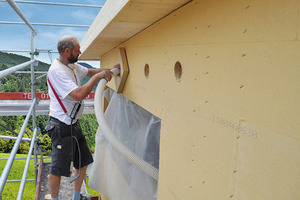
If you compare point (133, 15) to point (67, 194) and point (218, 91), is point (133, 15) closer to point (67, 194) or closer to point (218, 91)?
point (218, 91)

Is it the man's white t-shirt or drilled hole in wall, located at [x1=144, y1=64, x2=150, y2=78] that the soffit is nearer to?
drilled hole in wall, located at [x1=144, y1=64, x2=150, y2=78]

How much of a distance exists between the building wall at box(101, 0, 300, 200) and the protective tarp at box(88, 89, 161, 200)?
0.47 meters

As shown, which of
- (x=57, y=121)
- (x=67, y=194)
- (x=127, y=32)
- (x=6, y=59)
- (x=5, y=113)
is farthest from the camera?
(x=6, y=59)

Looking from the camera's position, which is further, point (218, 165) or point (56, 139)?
point (56, 139)

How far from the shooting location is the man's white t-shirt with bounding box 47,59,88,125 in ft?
5.68

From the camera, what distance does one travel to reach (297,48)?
423mm

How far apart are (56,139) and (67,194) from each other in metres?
1.39

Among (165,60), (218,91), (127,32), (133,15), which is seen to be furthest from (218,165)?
(127,32)

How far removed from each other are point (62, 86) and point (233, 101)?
1426 millimetres

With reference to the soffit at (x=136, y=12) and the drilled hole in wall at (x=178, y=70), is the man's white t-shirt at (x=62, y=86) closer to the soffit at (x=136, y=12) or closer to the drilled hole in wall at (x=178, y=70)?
the soffit at (x=136, y=12)

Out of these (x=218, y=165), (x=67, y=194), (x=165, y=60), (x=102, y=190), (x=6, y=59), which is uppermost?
(x=6, y=59)

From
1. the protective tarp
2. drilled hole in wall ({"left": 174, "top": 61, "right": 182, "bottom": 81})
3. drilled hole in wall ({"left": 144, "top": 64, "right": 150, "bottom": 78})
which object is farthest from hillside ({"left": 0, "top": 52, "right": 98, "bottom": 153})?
drilled hole in wall ({"left": 174, "top": 61, "right": 182, "bottom": 81})

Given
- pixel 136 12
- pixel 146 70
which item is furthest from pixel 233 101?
pixel 146 70

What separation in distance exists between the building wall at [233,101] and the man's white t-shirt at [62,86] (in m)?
1.00
